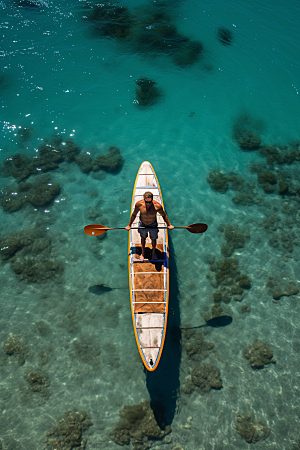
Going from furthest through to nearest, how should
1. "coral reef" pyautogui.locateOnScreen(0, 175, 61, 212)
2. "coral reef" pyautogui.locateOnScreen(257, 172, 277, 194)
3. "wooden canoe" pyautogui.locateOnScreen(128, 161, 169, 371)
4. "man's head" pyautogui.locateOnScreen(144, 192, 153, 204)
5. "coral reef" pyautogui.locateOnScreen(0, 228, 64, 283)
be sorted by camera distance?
"coral reef" pyautogui.locateOnScreen(257, 172, 277, 194) → "coral reef" pyautogui.locateOnScreen(0, 175, 61, 212) → "coral reef" pyautogui.locateOnScreen(0, 228, 64, 283) → "wooden canoe" pyautogui.locateOnScreen(128, 161, 169, 371) → "man's head" pyautogui.locateOnScreen(144, 192, 153, 204)

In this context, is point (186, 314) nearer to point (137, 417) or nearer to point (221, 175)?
point (137, 417)

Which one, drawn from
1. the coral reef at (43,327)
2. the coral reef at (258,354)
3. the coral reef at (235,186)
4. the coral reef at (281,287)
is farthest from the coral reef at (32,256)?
the coral reef at (281,287)

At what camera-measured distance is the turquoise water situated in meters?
10.7

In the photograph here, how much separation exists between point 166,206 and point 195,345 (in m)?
6.70

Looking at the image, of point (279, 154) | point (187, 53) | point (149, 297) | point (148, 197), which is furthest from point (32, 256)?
point (187, 53)

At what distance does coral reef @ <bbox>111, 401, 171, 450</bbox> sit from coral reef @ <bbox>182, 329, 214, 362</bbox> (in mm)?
2480

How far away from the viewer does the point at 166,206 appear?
15.0m

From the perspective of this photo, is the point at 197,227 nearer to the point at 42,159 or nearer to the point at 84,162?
the point at 84,162

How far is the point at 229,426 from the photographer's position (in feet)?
33.9

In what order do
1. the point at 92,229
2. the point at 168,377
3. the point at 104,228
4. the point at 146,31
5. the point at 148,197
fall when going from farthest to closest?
the point at 146,31 → the point at 92,229 → the point at 104,228 → the point at 168,377 → the point at 148,197

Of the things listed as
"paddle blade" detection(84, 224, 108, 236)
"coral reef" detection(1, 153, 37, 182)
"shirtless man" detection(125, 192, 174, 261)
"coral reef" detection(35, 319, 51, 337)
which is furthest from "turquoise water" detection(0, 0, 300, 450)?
"shirtless man" detection(125, 192, 174, 261)

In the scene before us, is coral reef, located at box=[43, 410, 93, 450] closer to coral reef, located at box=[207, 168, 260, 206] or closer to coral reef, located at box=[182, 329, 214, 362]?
coral reef, located at box=[182, 329, 214, 362]

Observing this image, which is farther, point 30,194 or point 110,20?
point 110,20

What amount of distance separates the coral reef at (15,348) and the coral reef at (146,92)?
14.7m
